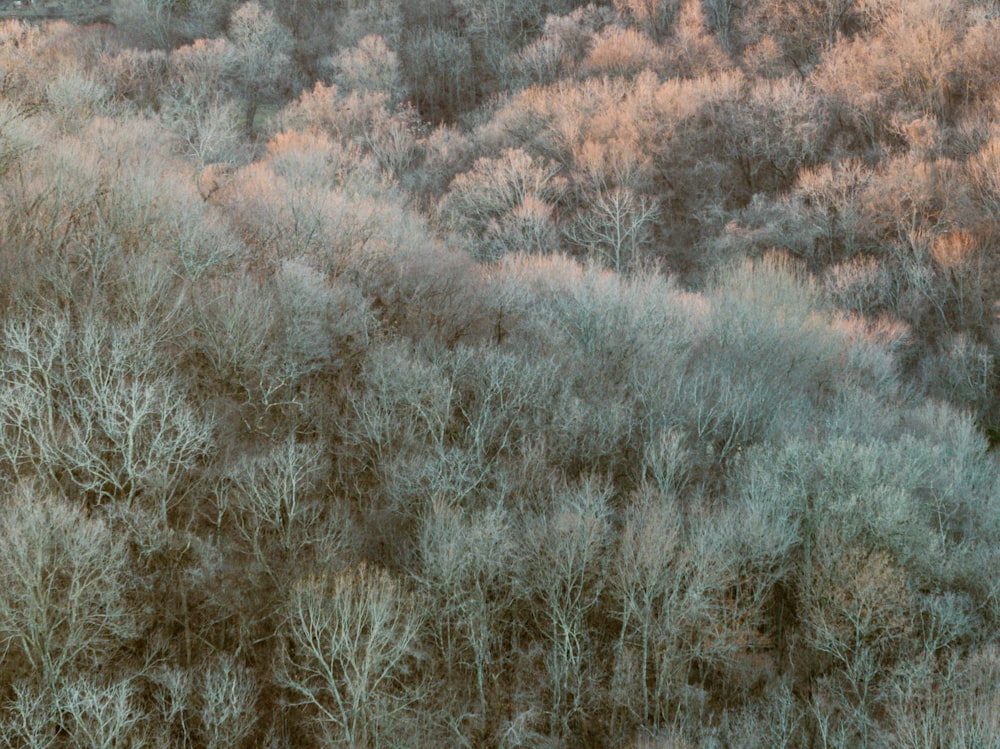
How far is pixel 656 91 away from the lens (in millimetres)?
52625

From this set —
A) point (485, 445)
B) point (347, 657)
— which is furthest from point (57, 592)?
point (485, 445)

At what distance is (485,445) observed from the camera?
27406 millimetres

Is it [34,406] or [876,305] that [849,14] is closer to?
[876,305]

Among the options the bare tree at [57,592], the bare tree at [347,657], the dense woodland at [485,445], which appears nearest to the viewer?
the bare tree at [57,592]

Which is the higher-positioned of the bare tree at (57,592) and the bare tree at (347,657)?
the bare tree at (57,592)

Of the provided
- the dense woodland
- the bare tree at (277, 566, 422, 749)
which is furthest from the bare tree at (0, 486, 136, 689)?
the bare tree at (277, 566, 422, 749)

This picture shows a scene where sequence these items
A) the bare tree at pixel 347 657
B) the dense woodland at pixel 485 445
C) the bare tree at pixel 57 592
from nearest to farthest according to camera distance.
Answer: the bare tree at pixel 57 592 < the bare tree at pixel 347 657 < the dense woodland at pixel 485 445

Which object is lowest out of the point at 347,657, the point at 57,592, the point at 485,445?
the point at 347,657

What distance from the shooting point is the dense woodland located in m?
20.1

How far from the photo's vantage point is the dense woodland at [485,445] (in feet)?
65.8

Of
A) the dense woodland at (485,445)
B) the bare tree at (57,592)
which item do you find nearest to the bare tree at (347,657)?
the dense woodland at (485,445)

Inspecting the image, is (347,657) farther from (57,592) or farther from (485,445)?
(485,445)

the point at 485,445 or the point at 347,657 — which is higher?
the point at 485,445

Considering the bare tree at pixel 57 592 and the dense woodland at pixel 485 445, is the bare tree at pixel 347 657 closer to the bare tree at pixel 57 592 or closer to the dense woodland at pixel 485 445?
the dense woodland at pixel 485 445
